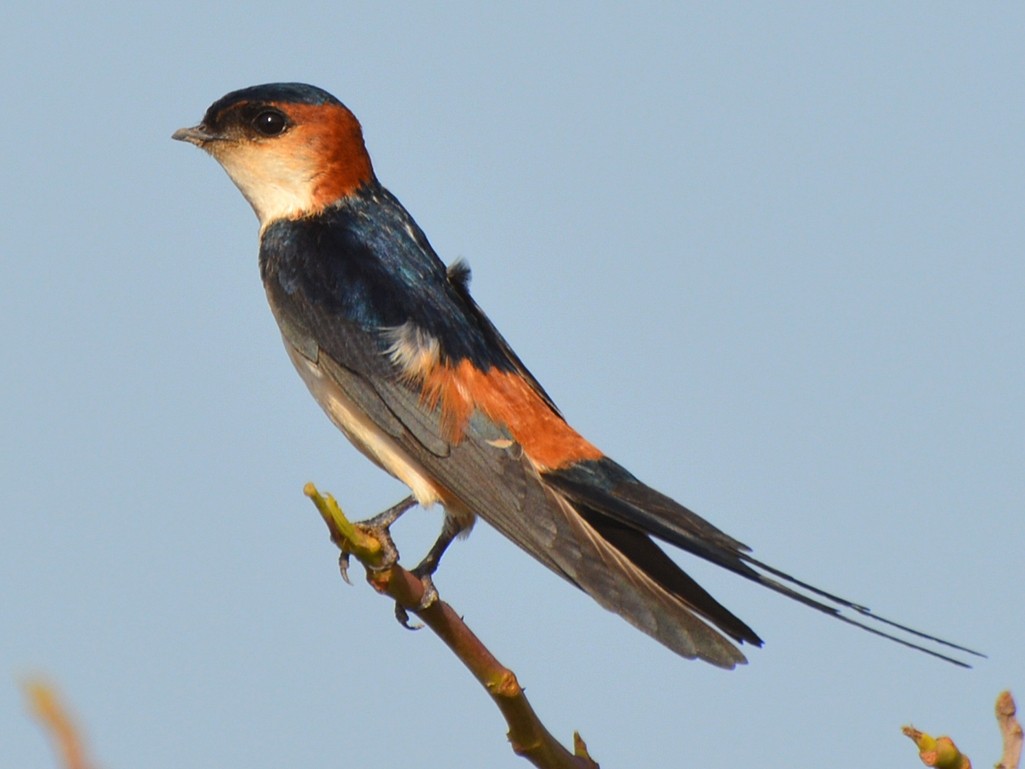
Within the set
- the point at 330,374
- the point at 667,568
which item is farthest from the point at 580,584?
the point at 330,374

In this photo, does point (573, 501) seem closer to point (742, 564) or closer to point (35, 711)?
point (742, 564)

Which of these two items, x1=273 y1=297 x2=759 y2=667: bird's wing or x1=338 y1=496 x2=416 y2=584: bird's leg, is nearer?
x1=273 y1=297 x2=759 y2=667: bird's wing

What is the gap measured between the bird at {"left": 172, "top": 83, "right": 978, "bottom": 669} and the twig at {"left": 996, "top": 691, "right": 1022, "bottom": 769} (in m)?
0.87

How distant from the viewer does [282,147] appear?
3.86m

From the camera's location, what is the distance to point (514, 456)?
3287mm

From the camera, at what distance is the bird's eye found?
3.90 metres

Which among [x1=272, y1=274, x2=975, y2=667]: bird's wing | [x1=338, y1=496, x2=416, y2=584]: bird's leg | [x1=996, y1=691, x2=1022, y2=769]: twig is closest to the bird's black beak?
[x1=272, y1=274, x2=975, y2=667]: bird's wing

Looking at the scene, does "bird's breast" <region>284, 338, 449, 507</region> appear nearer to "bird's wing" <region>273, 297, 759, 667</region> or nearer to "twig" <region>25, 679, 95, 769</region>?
"bird's wing" <region>273, 297, 759, 667</region>

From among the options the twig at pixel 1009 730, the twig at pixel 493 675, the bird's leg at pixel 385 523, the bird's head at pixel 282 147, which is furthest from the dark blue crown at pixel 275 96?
the twig at pixel 1009 730

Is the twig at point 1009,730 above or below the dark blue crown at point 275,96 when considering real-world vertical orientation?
below

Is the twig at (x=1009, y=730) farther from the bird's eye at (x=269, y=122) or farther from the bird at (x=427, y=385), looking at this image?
the bird's eye at (x=269, y=122)

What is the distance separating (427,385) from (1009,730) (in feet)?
6.29

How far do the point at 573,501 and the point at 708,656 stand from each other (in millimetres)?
710

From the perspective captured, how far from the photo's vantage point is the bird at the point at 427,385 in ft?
9.59
